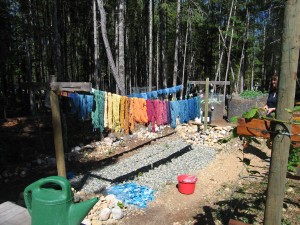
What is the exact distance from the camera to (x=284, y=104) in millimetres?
1413

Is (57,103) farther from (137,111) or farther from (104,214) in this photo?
(137,111)

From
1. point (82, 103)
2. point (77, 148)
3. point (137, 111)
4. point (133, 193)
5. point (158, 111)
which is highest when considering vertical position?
point (82, 103)

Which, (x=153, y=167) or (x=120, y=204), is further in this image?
(x=153, y=167)

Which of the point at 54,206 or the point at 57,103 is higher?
the point at 57,103

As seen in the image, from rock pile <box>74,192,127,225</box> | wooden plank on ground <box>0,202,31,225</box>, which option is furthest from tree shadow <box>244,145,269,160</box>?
wooden plank on ground <box>0,202,31,225</box>

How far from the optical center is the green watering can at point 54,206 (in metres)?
1.36

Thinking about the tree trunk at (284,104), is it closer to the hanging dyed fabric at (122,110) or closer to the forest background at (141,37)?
the hanging dyed fabric at (122,110)

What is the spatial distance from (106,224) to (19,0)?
15.1 metres

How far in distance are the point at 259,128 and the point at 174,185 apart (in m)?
4.81

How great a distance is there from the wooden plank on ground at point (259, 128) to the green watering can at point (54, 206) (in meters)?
1.08

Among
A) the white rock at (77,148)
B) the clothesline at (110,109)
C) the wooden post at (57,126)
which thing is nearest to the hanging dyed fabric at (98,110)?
the clothesline at (110,109)

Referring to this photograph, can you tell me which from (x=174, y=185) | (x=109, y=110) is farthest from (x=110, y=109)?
(x=174, y=185)

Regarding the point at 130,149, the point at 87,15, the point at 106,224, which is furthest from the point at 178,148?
the point at 87,15

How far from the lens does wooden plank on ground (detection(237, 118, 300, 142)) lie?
1520mm
